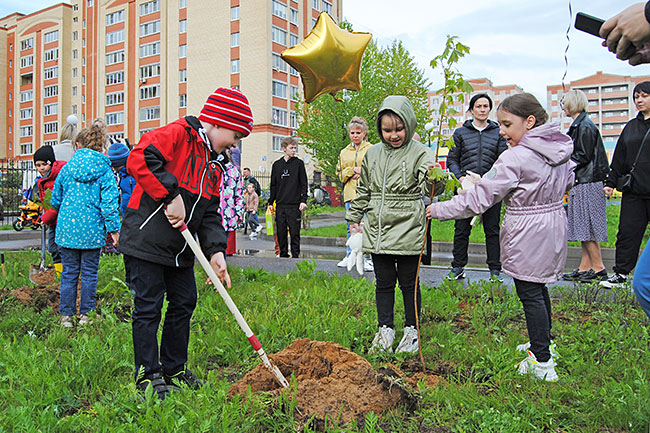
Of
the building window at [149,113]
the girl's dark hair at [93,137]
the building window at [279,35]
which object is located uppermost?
the building window at [279,35]

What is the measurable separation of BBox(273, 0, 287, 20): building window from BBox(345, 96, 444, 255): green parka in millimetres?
41822

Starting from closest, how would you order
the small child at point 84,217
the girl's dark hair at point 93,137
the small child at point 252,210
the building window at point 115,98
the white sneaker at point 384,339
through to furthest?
the white sneaker at point 384,339 < the small child at point 84,217 < the girl's dark hair at point 93,137 < the small child at point 252,210 < the building window at point 115,98

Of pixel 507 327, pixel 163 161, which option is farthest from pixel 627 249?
pixel 163 161

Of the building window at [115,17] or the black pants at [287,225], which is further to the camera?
the building window at [115,17]

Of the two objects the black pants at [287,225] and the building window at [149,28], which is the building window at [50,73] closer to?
the building window at [149,28]

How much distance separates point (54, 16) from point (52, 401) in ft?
232

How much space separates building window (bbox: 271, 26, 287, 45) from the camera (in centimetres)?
4150

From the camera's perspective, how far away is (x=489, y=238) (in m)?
5.95

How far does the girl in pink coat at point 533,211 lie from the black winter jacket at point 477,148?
A: 2.87 meters

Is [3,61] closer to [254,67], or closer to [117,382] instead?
[254,67]

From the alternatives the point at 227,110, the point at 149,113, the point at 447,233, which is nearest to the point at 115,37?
the point at 149,113

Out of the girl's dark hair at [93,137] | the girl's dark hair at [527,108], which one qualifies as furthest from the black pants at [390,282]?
the girl's dark hair at [93,137]

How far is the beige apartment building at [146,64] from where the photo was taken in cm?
4169

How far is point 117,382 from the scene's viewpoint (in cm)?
290
